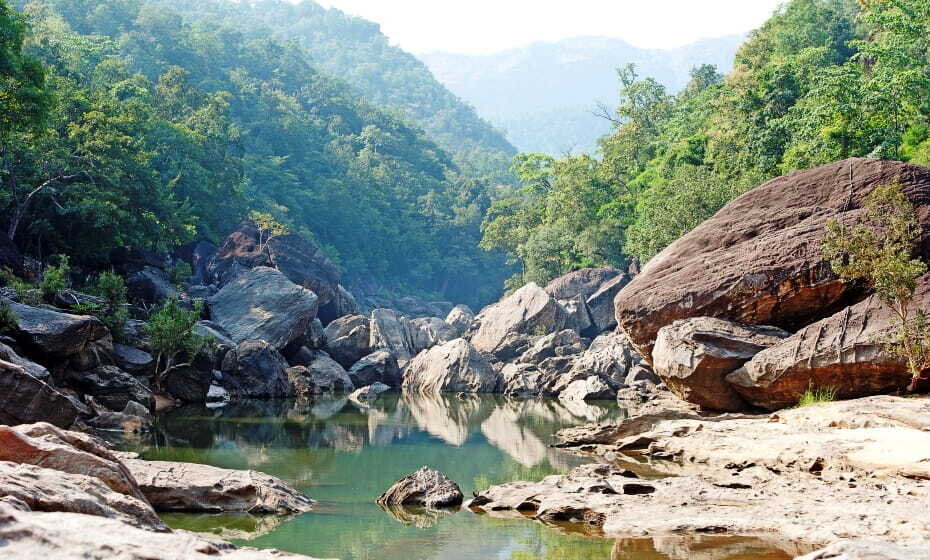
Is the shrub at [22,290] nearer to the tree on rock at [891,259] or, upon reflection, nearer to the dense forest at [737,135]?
the tree on rock at [891,259]

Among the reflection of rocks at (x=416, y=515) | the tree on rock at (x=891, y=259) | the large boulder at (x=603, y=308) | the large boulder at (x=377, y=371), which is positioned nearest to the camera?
the reflection of rocks at (x=416, y=515)

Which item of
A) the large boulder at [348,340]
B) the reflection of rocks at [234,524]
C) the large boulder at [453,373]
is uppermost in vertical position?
the reflection of rocks at [234,524]

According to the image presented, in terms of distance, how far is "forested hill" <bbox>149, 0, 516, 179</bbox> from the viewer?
138750 millimetres

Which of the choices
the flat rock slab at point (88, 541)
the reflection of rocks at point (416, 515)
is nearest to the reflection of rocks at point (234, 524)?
the reflection of rocks at point (416, 515)

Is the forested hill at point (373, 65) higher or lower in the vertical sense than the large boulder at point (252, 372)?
higher

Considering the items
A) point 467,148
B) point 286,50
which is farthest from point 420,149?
point 467,148

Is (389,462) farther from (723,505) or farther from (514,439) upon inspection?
(723,505)

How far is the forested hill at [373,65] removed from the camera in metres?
139

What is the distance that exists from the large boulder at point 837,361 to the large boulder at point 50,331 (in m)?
17.4

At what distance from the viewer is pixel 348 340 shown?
139 ft

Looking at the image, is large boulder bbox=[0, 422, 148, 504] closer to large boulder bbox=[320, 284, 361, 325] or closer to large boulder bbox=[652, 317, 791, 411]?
large boulder bbox=[652, 317, 791, 411]

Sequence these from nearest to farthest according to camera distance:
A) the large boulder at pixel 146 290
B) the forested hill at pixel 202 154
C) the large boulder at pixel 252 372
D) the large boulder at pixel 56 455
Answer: the large boulder at pixel 56 455 < the large boulder at pixel 252 372 < the forested hill at pixel 202 154 < the large boulder at pixel 146 290

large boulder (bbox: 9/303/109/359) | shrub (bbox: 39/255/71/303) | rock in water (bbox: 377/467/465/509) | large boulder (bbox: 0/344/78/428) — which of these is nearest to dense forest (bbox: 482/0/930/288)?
rock in water (bbox: 377/467/465/509)

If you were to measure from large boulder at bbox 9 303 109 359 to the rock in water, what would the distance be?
1194 centimetres
